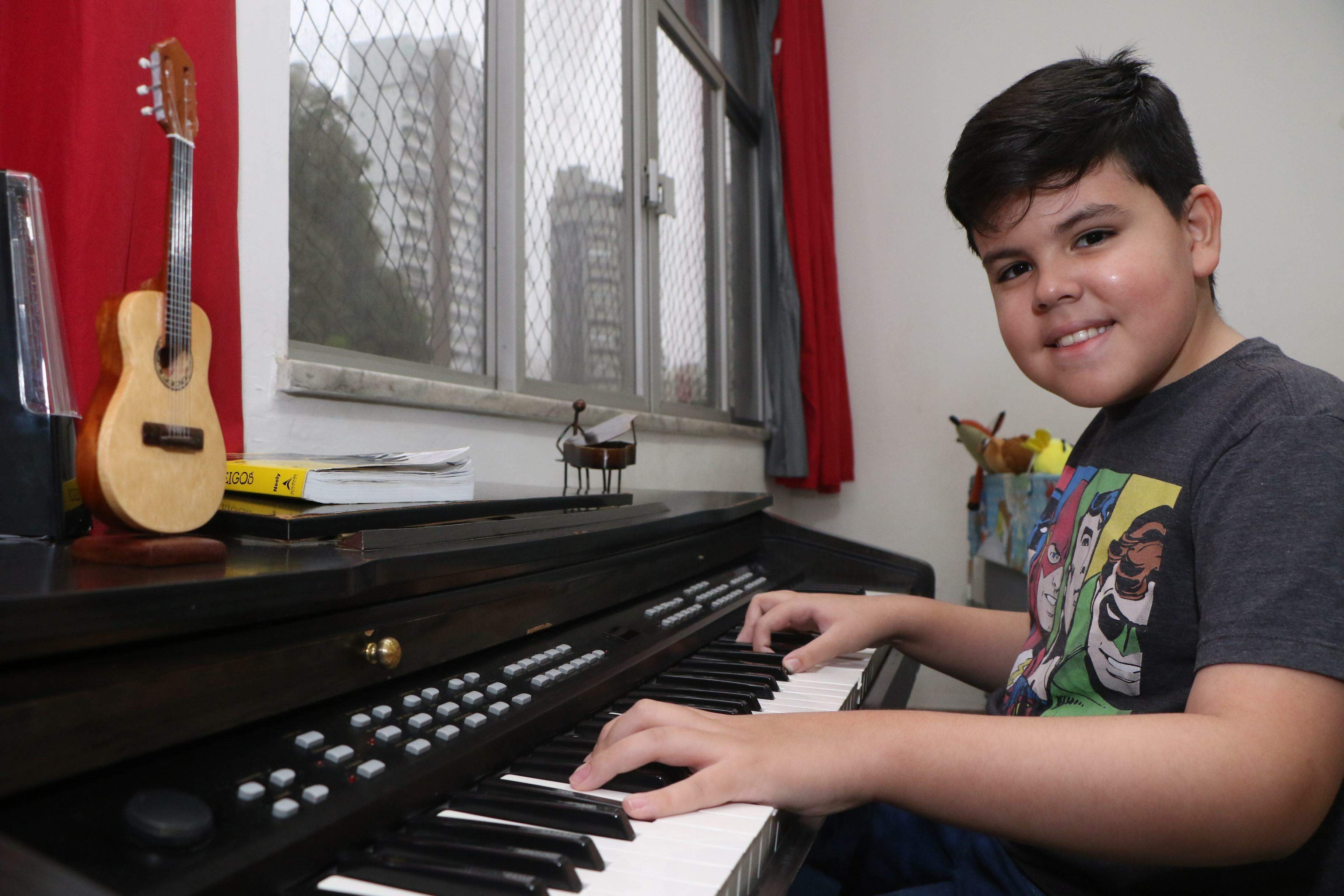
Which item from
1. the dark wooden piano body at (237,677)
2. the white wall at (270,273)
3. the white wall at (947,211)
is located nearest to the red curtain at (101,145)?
the white wall at (270,273)

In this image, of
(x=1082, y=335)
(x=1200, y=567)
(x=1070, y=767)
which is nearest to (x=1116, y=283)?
(x=1082, y=335)

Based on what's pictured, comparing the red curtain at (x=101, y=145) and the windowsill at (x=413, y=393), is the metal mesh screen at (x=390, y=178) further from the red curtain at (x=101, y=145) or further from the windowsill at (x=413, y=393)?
the red curtain at (x=101, y=145)

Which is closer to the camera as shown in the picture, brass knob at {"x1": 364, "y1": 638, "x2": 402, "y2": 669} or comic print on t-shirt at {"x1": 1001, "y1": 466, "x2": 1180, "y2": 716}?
brass knob at {"x1": 364, "y1": 638, "x2": 402, "y2": 669}

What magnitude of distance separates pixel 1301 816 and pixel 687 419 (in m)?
1.88

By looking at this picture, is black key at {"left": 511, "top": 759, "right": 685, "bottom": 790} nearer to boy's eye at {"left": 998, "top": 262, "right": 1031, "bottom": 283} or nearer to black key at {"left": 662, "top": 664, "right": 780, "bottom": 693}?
black key at {"left": 662, "top": 664, "right": 780, "bottom": 693}

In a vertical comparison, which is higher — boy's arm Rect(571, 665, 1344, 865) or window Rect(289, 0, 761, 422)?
window Rect(289, 0, 761, 422)

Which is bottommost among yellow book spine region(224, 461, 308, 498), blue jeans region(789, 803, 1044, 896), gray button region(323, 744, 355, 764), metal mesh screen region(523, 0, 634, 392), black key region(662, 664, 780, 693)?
blue jeans region(789, 803, 1044, 896)

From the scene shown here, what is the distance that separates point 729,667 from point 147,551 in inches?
22.5

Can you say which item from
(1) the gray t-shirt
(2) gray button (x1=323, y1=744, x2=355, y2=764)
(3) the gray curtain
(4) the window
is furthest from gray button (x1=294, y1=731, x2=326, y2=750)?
(3) the gray curtain

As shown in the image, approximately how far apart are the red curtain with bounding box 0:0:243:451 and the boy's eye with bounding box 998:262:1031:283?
81 centimetres

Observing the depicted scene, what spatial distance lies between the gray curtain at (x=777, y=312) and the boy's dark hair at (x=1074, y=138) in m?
2.15

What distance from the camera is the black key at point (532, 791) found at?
0.53 metres

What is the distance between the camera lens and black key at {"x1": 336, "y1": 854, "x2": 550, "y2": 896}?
42cm

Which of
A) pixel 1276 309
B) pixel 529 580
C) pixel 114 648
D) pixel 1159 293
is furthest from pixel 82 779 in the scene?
pixel 1276 309
